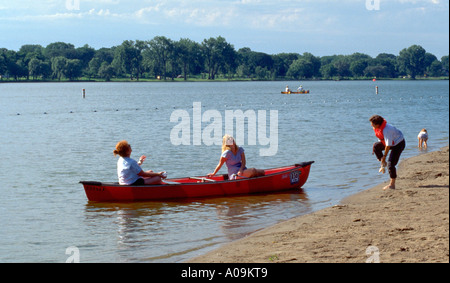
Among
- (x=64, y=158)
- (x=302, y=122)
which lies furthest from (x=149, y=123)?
(x=64, y=158)

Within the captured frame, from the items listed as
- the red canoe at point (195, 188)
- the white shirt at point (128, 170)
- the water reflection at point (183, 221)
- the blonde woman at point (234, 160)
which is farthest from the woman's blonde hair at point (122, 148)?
the blonde woman at point (234, 160)

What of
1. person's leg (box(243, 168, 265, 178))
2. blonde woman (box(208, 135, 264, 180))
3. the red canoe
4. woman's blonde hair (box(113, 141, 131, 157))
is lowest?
the red canoe

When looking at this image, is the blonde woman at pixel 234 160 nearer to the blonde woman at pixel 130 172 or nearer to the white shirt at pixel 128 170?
the blonde woman at pixel 130 172

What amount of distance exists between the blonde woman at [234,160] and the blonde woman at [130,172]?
1620mm

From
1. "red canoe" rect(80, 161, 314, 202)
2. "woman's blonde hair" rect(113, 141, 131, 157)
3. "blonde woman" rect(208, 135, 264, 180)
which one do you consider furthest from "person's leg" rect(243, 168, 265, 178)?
"woman's blonde hair" rect(113, 141, 131, 157)

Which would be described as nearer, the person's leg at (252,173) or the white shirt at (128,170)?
the white shirt at (128,170)

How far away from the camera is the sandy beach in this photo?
7.93 metres

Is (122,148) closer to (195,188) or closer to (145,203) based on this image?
(145,203)

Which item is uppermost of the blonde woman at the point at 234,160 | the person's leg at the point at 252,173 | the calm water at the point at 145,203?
the blonde woman at the point at 234,160

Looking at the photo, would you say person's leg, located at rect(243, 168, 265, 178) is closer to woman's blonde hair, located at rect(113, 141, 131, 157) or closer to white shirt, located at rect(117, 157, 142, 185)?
white shirt, located at rect(117, 157, 142, 185)

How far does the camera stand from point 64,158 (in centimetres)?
2419

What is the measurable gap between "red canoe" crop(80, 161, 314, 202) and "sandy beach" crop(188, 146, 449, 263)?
8.06 ft

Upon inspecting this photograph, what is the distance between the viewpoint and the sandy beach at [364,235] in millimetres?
7930

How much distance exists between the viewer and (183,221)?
12570mm
